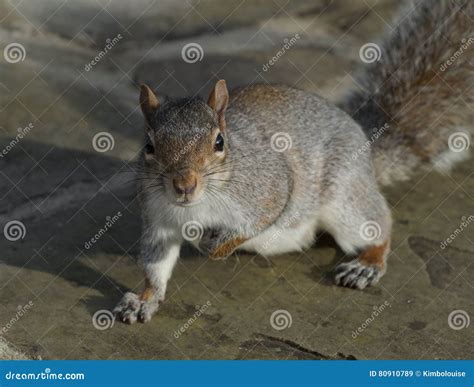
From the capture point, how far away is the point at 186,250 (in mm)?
5141

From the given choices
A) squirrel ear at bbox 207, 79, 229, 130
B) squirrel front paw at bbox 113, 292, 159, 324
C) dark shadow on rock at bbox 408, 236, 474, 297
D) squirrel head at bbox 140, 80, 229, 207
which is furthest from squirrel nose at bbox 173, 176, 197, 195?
dark shadow on rock at bbox 408, 236, 474, 297

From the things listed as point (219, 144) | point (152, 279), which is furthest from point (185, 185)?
point (152, 279)

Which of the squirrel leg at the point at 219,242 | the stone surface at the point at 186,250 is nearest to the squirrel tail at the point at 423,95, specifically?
the stone surface at the point at 186,250

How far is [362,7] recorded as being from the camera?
7504mm

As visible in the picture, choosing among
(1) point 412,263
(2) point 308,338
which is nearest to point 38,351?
(2) point 308,338

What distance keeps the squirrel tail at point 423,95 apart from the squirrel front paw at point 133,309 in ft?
5.44

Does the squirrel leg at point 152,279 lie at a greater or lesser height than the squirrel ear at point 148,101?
lesser

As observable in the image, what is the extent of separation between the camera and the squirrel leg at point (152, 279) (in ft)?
14.9

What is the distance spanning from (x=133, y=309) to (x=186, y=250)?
2.26ft

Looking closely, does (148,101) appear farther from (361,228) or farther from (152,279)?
(361,228)

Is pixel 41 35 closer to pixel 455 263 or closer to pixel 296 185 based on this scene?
pixel 296 185

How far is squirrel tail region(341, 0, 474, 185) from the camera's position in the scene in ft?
A: 17.5

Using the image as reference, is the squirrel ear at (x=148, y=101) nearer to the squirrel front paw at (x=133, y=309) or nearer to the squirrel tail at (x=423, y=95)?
the squirrel front paw at (x=133, y=309)

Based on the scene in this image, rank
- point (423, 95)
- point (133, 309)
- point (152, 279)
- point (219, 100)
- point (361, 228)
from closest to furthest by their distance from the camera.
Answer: point (219, 100) → point (133, 309) → point (152, 279) → point (361, 228) → point (423, 95)
